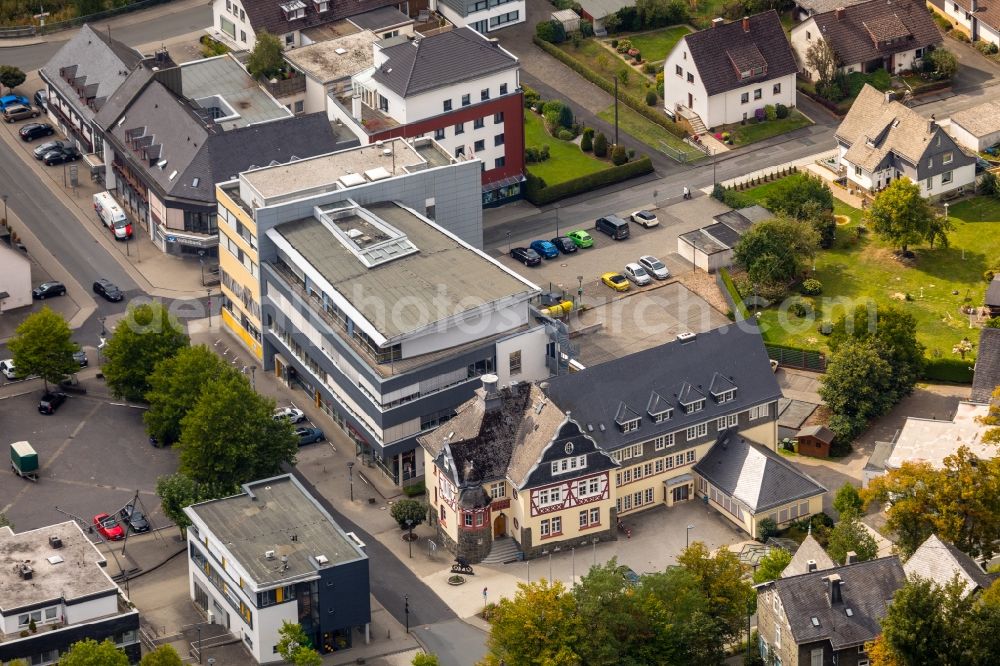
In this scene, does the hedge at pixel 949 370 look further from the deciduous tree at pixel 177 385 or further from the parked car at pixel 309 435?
the deciduous tree at pixel 177 385

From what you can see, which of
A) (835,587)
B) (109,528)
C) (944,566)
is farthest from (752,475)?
(109,528)

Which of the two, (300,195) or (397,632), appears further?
(300,195)

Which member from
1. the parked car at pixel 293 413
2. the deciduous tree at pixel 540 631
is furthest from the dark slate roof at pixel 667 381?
the parked car at pixel 293 413

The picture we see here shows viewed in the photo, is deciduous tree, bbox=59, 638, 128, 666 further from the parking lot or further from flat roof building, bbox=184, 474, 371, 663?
the parking lot

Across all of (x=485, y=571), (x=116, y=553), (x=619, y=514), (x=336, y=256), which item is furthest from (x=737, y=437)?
(x=116, y=553)

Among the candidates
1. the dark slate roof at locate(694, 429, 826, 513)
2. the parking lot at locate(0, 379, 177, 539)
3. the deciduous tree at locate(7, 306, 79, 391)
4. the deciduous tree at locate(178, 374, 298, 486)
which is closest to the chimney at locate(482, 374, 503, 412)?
the deciduous tree at locate(178, 374, 298, 486)

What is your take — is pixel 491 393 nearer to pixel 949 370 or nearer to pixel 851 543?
pixel 851 543

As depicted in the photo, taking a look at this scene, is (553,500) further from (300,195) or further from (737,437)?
(300,195)
